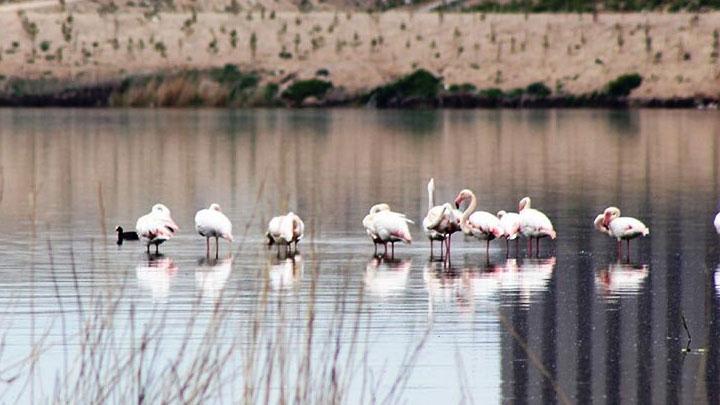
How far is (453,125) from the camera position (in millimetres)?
58281

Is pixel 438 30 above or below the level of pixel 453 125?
above

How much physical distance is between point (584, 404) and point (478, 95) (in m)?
66.3

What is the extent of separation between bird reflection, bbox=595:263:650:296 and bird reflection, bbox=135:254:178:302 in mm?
3793

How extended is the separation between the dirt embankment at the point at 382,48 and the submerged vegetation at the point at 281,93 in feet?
1.28

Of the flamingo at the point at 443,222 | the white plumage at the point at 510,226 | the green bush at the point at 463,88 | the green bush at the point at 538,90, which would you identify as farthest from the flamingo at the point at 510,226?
the green bush at the point at 463,88

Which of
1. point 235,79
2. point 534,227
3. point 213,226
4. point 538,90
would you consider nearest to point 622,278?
point 534,227

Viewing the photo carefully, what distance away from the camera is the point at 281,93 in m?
77.3

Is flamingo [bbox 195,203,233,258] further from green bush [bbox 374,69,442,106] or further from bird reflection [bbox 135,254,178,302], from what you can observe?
green bush [bbox 374,69,442,106]

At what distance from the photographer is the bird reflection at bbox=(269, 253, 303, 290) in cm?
1666

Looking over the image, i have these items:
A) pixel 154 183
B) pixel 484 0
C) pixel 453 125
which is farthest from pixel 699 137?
pixel 484 0

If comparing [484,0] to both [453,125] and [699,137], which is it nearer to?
[453,125]

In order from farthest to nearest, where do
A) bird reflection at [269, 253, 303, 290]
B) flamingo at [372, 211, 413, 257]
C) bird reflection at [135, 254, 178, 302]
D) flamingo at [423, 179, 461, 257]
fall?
1. flamingo at [372, 211, 413, 257]
2. flamingo at [423, 179, 461, 257]
3. bird reflection at [269, 253, 303, 290]
4. bird reflection at [135, 254, 178, 302]

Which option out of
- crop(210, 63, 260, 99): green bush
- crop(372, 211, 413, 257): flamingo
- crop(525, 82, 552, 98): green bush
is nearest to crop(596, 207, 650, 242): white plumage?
crop(372, 211, 413, 257): flamingo

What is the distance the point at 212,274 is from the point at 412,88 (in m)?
59.3
